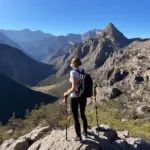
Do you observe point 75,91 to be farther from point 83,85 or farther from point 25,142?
point 25,142

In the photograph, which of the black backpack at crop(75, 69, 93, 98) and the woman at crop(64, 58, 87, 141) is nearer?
the woman at crop(64, 58, 87, 141)

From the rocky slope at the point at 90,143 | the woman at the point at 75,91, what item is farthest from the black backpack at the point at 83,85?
the rocky slope at the point at 90,143

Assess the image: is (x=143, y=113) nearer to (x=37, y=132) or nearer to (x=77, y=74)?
(x=37, y=132)

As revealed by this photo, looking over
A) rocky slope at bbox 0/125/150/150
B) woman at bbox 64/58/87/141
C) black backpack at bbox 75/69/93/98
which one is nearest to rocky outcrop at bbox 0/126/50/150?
rocky slope at bbox 0/125/150/150

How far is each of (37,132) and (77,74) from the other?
631 centimetres

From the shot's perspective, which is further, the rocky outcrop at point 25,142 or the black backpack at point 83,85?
the rocky outcrop at point 25,142

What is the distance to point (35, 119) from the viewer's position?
36.9 m

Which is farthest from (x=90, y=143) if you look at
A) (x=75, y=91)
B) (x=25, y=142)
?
(x=25, y=142)

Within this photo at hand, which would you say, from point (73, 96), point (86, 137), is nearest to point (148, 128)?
point (86, 137)

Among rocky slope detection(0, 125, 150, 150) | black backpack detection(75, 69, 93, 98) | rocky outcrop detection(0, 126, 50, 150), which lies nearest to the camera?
black backpack detection(75, 69, 93, 98)

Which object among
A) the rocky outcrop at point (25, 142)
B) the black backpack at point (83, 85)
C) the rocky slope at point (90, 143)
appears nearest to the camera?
the black backpack at point (83, 85)

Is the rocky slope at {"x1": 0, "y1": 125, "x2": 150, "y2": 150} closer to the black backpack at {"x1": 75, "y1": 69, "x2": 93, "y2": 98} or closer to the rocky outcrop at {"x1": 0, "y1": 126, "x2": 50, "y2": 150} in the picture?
the rocky outcrop at {"x1": 0, "y1": 126, "x2": 50, "y2": 150}

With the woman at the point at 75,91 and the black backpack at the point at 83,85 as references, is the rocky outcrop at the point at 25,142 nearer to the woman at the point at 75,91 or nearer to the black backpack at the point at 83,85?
the woman at the point at 75,91

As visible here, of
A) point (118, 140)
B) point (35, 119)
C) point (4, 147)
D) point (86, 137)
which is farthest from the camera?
point (35, 119)
